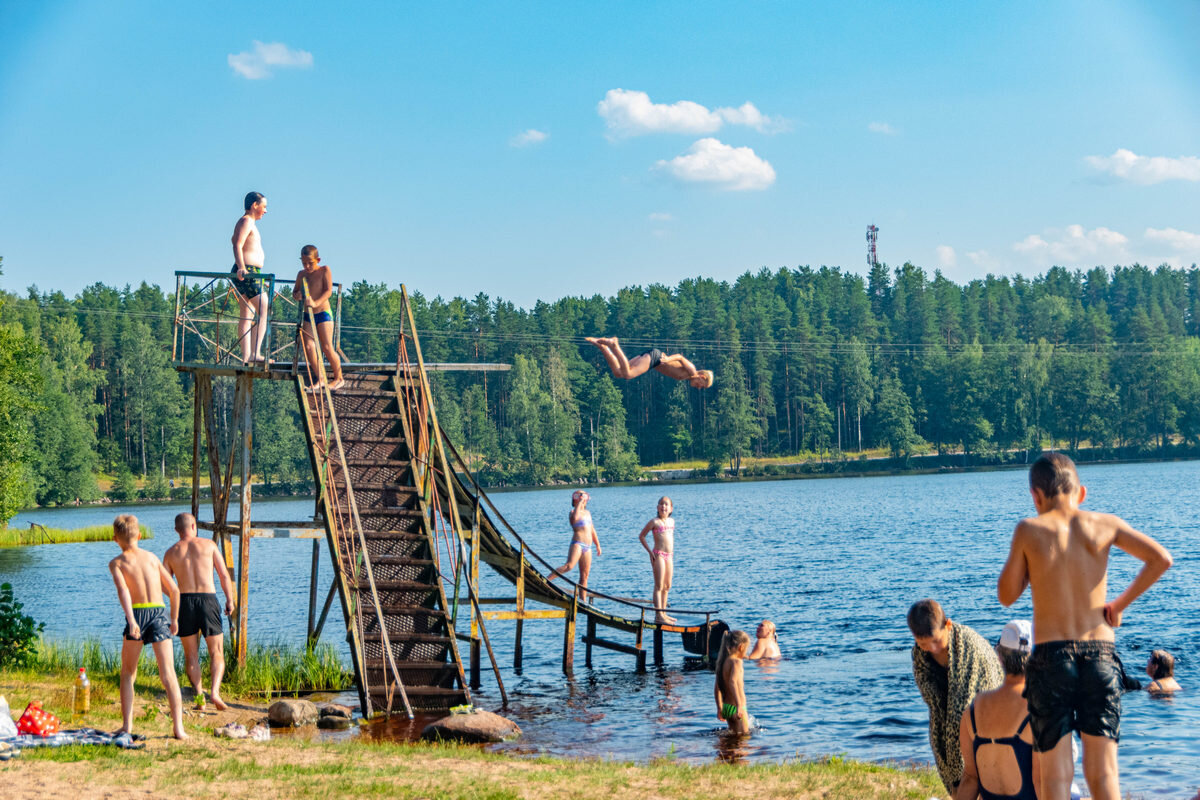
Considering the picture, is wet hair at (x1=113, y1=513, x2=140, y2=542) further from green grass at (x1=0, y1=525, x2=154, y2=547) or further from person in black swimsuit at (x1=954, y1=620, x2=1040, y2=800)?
green grass at (x1=0, y1=525, x2=154, y2=547)

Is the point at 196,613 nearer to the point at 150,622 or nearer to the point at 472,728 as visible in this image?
the point at 150,622

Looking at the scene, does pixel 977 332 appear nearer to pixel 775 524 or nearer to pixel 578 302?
pixel 578 302

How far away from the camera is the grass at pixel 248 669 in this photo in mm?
15156

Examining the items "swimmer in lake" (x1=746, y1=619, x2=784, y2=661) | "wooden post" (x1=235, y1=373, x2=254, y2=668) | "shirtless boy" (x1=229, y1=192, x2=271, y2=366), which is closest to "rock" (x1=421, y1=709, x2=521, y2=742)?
"wooden post" (x1=235, y1=373, x2=254, y2=668)

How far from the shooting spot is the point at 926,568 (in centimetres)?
3684

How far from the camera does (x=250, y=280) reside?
16031 mm

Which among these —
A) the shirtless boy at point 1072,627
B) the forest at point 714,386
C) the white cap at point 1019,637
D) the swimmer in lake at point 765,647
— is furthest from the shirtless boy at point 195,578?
the forest at point 714,386

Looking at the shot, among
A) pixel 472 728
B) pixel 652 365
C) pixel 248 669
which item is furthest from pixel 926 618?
pixel 248 669

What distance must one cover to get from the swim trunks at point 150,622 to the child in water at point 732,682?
6.28m

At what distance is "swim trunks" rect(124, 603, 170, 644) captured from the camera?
34.4 ft

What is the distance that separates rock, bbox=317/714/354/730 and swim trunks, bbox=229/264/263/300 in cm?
617

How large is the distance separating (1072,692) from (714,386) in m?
115

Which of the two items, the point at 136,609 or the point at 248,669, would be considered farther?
the point at 248,669

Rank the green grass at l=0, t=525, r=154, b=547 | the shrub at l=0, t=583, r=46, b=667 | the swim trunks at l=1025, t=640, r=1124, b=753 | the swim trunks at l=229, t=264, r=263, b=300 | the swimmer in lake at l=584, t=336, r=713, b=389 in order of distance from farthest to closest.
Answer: the green grass at l=0, t=525, r=154, b=547
the swim trunks at l=229, t=264, r=263, b=300
the shrub at l=0, t=583, r=46, b=667
the swimmer in lake at l=584, t=336, r=713, b=389
the swim trunks at l=1025, t=640, r=1124, b=753
